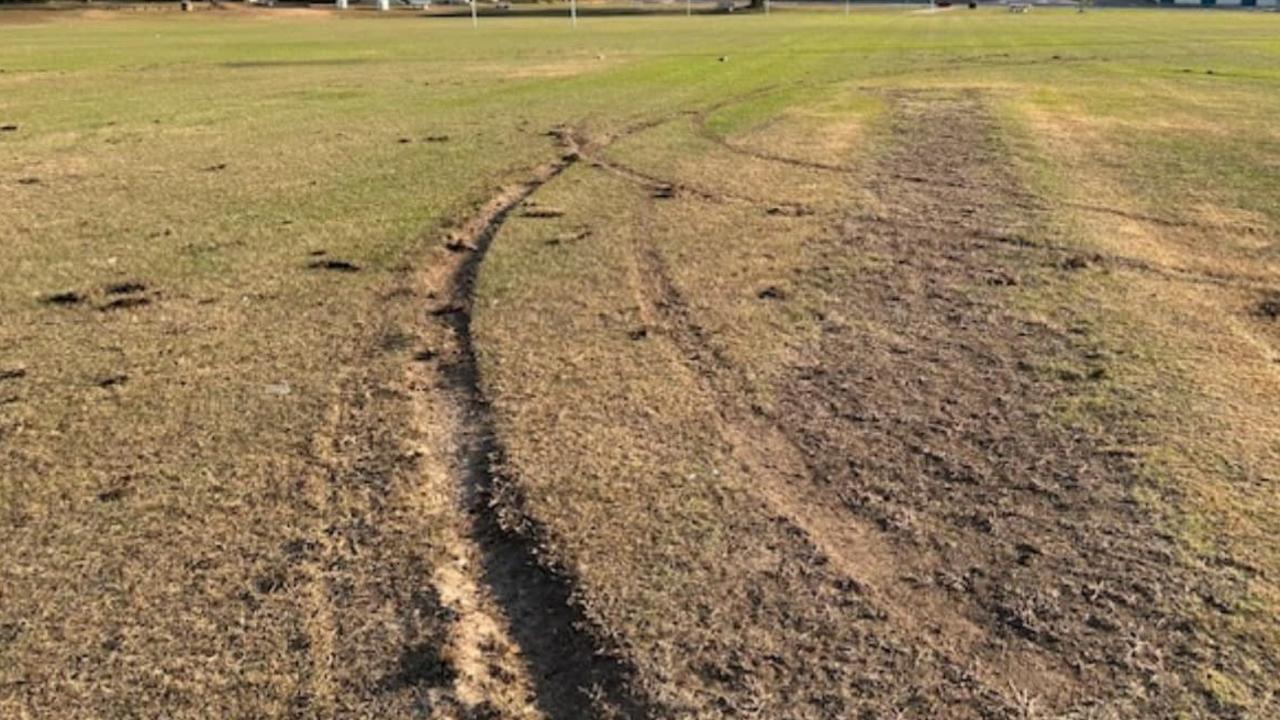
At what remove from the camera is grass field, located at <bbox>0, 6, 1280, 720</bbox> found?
11.3 feet

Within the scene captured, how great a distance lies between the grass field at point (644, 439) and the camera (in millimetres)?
3436

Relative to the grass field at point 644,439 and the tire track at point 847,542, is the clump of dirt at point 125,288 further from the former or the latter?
the tire track at point 847,542

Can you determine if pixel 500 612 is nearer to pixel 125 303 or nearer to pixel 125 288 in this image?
pixel 125 303

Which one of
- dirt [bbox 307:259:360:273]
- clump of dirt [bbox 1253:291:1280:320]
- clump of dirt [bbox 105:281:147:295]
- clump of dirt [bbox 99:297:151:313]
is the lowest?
clump of dirt [bbox 1253:291:1280:320]

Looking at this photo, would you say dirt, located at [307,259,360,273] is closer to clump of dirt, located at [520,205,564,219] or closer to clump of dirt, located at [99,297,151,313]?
clump of dirt, located at [99,297,151,313]

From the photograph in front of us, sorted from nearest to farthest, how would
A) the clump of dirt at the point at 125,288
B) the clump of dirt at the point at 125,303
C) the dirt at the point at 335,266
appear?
the clump of dirt at the point at 125,303
the clump of dirt at the point at 125,288
the dirt at the point at 335,266

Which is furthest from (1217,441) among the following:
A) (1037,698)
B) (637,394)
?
(637,394)

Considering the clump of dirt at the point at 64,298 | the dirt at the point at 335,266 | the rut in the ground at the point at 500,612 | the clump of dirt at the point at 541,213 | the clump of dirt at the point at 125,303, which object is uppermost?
the clump of dirt at the point at 541,213

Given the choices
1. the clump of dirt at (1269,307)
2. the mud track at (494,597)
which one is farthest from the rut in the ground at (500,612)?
the clump of dirt at (1269,307)

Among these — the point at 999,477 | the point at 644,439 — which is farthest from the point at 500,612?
the point at 999,477

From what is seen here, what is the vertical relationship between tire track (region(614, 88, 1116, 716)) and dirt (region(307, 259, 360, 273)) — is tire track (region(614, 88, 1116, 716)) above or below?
below

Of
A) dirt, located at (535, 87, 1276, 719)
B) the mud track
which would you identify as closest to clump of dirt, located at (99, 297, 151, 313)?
the mud track

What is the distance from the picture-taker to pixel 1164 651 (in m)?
3.43

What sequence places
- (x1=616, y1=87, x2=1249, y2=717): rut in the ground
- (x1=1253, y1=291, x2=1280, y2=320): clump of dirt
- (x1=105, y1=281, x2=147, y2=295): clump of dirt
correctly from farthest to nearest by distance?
(x1=105, y1=281, x2=147, y2=295): clump of dirt → (x1=1253, y1=291, x2=1280, y2=320): clump of dirt → (x1=616, y1=87, x2=1249, y2=717): rut in the ground
